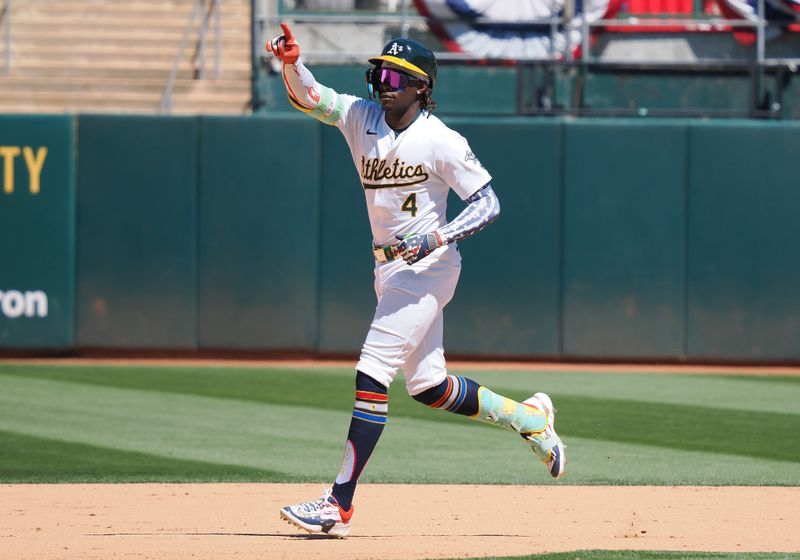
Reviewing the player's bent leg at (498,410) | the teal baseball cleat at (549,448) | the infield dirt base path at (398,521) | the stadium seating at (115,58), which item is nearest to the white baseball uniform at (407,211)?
the player's bent leg at (498,410)

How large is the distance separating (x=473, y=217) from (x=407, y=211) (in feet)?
0.96

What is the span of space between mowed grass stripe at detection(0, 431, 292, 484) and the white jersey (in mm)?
2170

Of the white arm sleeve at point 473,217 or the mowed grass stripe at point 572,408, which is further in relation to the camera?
the mowed grass stripe at point 572,408

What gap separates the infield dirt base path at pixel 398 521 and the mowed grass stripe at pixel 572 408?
1.75m

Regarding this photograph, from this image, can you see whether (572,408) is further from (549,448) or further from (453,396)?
(453,396)

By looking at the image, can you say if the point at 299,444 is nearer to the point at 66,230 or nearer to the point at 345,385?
the point at 345,385

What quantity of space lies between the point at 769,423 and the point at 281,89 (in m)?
6.85

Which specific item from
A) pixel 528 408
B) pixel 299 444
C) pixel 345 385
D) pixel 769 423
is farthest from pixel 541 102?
pixel 528 408

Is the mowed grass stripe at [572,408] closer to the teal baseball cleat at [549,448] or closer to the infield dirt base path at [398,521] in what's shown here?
the infield dirt base path at [398,521]

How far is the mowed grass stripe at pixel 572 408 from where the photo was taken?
9.07m

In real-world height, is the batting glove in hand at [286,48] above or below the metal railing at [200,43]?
below

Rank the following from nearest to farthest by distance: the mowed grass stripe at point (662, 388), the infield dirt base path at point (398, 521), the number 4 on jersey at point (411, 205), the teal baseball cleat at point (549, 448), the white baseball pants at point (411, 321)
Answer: the infield dirt base path at point (398, 521)
the white baseball pants at point (411, 321)
the number 4 on jersey at point (411, 205)
the teal baseball cleat at point (549, 448)
the mowed grass stripe at point (662, 388)

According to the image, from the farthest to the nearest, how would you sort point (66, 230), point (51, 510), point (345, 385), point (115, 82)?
point (115, 82) → point (66, 230) → point (345, 385) → point (51, 510)

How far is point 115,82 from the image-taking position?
17688 mm
